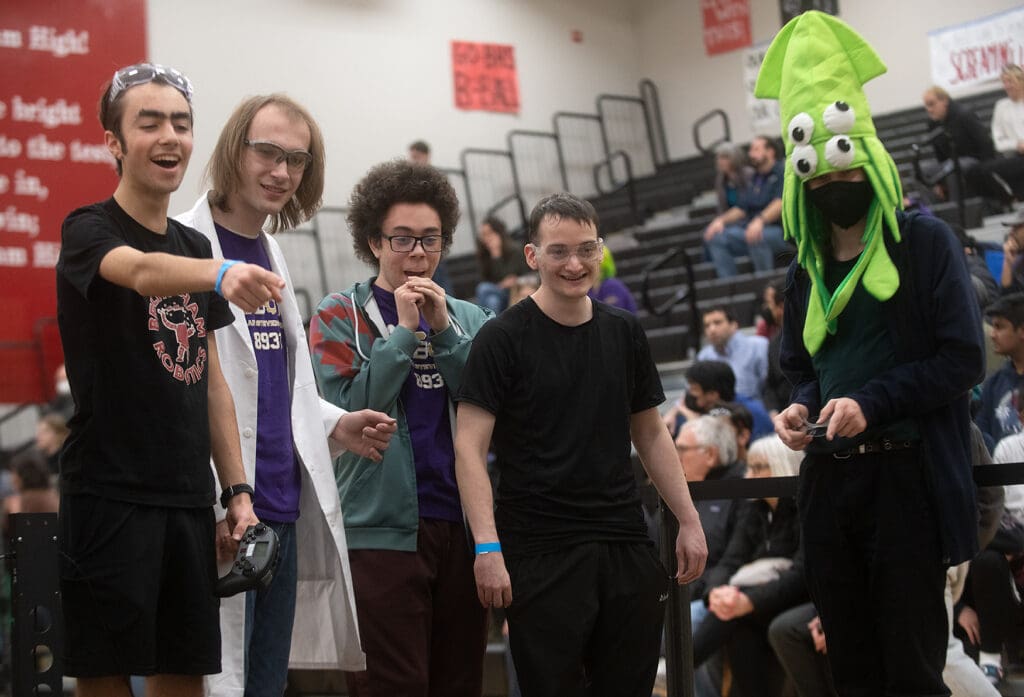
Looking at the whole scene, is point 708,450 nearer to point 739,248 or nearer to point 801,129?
point 801,129

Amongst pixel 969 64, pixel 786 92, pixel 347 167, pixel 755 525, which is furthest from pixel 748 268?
pixel 786 92

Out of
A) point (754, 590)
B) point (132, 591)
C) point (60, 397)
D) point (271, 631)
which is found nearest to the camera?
point (132, 591)

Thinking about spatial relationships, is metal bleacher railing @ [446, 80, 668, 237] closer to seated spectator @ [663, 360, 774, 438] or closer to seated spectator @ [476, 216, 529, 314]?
seated spectator @ [476, 216, 529, 314]

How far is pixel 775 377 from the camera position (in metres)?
6.79

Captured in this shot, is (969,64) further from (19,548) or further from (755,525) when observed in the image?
(19,548)

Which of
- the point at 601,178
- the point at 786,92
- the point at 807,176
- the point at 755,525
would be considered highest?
the point at 601,178

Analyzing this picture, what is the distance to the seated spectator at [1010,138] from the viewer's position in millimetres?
7941

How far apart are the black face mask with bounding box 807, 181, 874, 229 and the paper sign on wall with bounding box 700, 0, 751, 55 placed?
43.4ft

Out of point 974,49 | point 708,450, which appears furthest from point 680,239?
point 708,450

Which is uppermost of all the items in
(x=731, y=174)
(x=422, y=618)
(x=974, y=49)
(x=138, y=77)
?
(x=974, y=49)

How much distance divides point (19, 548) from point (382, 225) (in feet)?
3.64

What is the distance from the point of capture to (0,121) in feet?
36.0

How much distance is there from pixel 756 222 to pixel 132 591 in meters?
8.18

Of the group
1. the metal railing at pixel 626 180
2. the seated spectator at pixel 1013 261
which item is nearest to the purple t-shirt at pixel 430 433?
the seated spectator at pixel 1013 261
